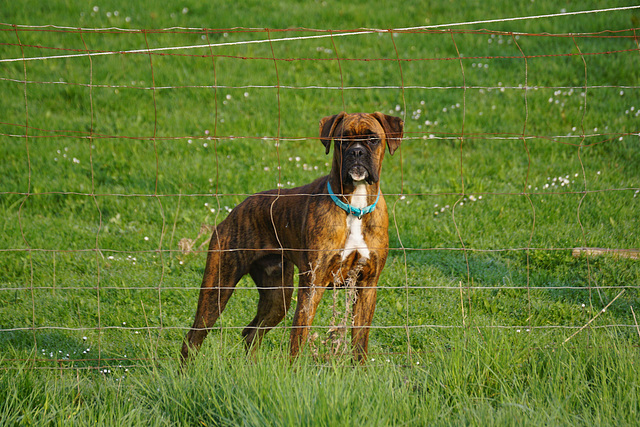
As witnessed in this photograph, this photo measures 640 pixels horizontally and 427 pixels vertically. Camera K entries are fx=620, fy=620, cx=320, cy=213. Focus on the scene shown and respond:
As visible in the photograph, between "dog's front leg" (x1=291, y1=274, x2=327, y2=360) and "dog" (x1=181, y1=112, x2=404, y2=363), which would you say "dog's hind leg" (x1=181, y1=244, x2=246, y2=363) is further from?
"dog's front leg" (x1=291, y1=274, x2=327, y2=360)

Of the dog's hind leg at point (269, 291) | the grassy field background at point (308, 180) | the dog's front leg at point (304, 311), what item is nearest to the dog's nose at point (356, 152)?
the grassy field background at point (308, 180)

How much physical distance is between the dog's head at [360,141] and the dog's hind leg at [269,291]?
951 millimetres

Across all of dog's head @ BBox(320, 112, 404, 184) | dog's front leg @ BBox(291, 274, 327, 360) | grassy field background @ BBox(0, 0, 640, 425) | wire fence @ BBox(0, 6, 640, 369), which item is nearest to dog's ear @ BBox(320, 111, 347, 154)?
dog's head @ BBox(320, 112, 404, 184)

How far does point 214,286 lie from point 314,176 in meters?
3.77

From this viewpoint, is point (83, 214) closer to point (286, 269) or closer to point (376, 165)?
point (286, 269)

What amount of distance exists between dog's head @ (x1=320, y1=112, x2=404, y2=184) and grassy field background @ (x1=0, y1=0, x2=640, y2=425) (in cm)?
39

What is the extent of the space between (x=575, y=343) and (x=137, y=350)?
3131 millimetres

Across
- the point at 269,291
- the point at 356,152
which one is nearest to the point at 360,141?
the point at 356,152

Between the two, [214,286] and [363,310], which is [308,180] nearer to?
[214,286]

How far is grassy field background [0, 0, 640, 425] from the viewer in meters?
3.29

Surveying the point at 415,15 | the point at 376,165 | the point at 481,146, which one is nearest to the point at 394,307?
the point at 376,165

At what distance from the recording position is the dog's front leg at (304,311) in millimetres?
3896

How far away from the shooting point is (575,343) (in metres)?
3.79

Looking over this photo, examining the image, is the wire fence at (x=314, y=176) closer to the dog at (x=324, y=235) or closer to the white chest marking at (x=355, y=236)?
the dog at (x=324, y=235)
